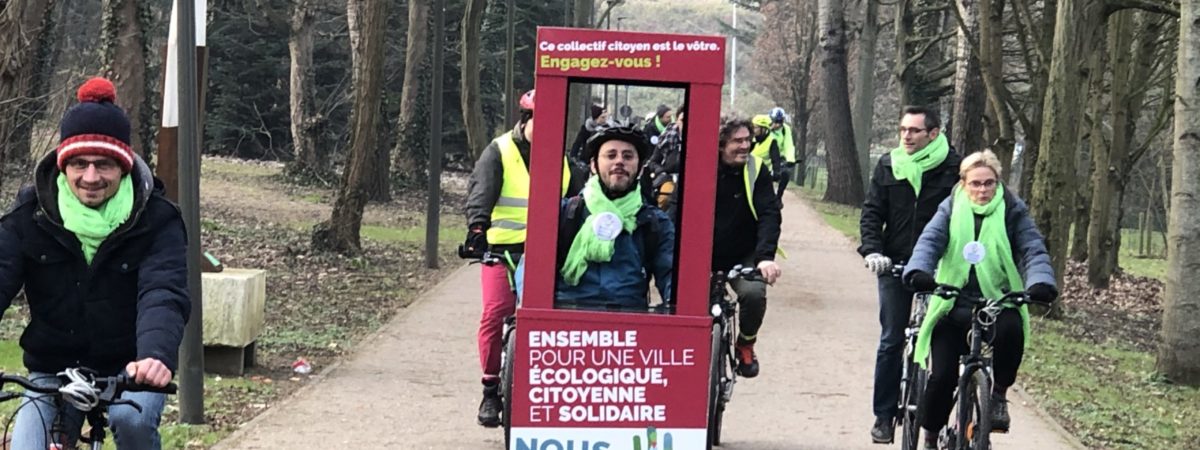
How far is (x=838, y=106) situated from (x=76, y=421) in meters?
34.7

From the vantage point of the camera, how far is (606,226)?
7.04 metres

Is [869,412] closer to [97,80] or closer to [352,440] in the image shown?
[352,440]

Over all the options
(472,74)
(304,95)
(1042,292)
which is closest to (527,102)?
(1042,292)

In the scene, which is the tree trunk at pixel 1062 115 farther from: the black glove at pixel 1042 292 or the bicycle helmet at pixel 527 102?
the black glove at pixel 1042 292

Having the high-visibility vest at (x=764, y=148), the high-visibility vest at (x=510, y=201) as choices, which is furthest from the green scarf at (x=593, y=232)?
the high-visibility vest at (x=764, y=148)

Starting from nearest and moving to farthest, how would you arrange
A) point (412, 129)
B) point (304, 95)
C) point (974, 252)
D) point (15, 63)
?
point (974, 252) < point (15, 63) < point (304, 95) < point (412, 129)

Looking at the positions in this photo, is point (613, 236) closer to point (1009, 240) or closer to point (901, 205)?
point (1009, 240)

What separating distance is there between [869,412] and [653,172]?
2025 mm

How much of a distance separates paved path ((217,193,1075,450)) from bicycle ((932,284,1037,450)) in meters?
1.69

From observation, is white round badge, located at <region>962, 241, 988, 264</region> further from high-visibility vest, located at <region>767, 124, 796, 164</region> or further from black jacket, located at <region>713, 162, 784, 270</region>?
high-visibility vest, located at <region>767, 124, 796, 164</region>

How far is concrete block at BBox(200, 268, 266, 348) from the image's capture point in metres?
10.6

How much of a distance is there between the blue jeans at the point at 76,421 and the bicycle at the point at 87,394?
3cm

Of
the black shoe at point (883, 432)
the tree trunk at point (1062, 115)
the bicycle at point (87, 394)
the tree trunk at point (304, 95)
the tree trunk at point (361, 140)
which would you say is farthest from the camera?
the tree trunk at point (304, 95)

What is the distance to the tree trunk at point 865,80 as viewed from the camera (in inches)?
1512
